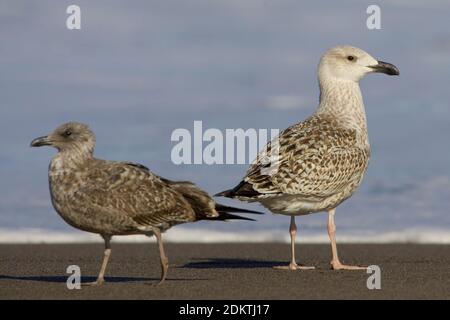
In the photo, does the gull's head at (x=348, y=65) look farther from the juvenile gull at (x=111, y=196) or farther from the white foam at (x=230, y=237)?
the white foam at (x=230, y=237)

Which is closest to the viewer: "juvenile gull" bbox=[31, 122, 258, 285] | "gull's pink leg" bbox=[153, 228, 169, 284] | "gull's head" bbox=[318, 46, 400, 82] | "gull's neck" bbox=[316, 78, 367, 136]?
"juvenile gull" bbox=[31, 122, 258, 285]

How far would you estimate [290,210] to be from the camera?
473 inches

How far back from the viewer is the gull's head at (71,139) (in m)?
10.3

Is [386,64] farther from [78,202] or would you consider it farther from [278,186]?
[78,202]

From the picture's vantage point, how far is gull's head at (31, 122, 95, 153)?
406 inches

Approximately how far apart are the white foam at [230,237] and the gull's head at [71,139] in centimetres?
802

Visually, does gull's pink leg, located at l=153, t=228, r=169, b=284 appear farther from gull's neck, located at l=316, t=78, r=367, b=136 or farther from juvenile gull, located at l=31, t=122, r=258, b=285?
gull's neck, located at l=316, t=78, r=367, b=136

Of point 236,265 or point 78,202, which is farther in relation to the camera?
point 236,265

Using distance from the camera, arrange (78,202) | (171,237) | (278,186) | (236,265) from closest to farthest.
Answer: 1. (78,202)
2. (278,186)
3. (236,265)
4. (171,237)

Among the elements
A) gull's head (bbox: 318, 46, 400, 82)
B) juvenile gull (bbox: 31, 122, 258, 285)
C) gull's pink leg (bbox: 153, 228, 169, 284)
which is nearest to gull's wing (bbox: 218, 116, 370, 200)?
gull's head (bbox: 318, 46, 400, 82)

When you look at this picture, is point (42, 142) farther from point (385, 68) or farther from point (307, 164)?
point (385, 68)

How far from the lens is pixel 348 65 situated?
1309 cm

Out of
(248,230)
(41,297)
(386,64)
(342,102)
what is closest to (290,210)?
(342,102)
